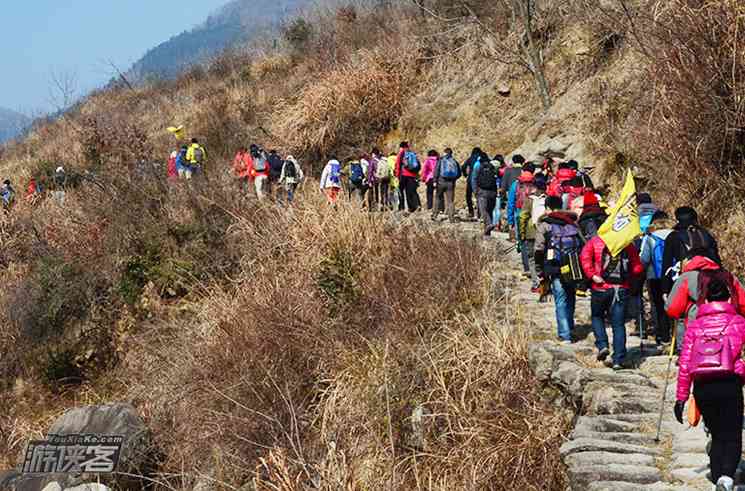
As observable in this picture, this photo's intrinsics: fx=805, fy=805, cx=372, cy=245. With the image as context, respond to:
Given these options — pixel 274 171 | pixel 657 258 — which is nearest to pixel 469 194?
pixel 274 171

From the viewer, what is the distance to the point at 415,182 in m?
16.0

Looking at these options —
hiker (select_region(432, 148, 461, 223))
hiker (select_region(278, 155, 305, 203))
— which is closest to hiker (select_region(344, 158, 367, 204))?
hiker (select_region(278, 155, 305, 203))

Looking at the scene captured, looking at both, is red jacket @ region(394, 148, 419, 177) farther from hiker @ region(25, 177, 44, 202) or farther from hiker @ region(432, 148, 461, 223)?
hiker @ region(25, 177, 44, 202)

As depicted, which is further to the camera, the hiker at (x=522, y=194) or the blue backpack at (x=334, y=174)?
the blue backpack at (x=334, y=174)

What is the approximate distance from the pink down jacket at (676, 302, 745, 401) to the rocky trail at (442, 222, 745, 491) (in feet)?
1.93

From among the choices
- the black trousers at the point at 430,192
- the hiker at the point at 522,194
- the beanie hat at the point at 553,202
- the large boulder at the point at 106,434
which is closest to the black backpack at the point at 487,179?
the hiker at the point at 522,194

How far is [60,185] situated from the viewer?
21.9m

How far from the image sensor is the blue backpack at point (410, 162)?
50.7ft

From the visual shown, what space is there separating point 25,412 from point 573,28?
1424cm

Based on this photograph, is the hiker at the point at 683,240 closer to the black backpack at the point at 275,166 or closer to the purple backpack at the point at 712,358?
the purple backpack at the point at 712,358

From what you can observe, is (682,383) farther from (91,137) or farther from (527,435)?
(91,137)

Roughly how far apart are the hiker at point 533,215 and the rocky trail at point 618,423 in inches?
58.9

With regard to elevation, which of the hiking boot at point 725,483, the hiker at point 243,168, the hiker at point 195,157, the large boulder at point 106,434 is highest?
the hiker at point 195,157

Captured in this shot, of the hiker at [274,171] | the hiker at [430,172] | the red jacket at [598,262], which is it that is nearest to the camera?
the red jacket at [598,262]
